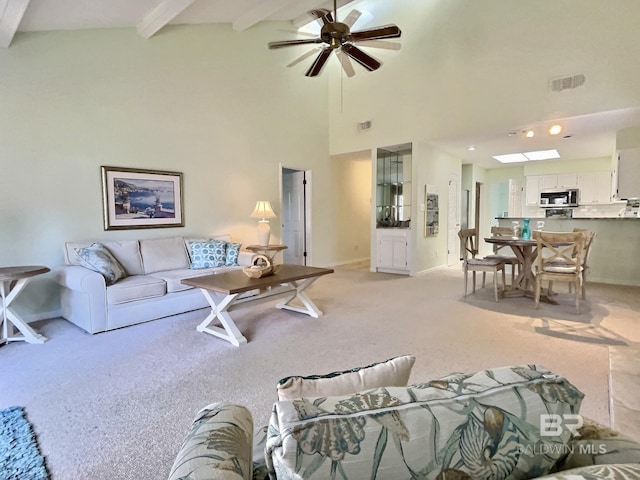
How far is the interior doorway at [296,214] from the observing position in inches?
276

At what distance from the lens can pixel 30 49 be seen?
11.6 ft

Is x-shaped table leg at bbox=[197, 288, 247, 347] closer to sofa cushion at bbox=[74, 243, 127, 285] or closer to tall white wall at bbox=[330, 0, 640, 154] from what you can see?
sofa cushion at bbox=[74, 243, 127, 285]

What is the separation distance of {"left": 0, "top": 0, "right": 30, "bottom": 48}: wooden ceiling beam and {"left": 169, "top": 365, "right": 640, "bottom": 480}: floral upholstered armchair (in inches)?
156

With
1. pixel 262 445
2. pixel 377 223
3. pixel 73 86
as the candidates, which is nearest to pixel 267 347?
pixel 262 445

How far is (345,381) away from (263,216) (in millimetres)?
4898

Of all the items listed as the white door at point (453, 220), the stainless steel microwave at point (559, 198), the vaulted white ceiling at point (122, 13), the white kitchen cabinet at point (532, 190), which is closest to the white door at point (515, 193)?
the white kitchen cabinet at point (532, 190)

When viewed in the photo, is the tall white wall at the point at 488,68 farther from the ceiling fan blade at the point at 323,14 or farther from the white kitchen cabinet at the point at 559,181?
the white kitchen cabinet at the point at 559,181

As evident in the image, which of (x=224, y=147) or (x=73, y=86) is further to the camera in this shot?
(x=224, y=147)

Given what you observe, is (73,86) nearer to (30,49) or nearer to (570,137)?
(30,49)

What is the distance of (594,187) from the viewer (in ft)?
24.3

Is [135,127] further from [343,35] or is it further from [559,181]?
[559,181]

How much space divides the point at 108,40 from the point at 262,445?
4.88 meters

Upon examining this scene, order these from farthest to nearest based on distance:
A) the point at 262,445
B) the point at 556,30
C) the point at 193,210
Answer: the point at 193,210
the point at 556,30
the point at 262,445

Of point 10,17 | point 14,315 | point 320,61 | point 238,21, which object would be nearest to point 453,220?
point 320,61
